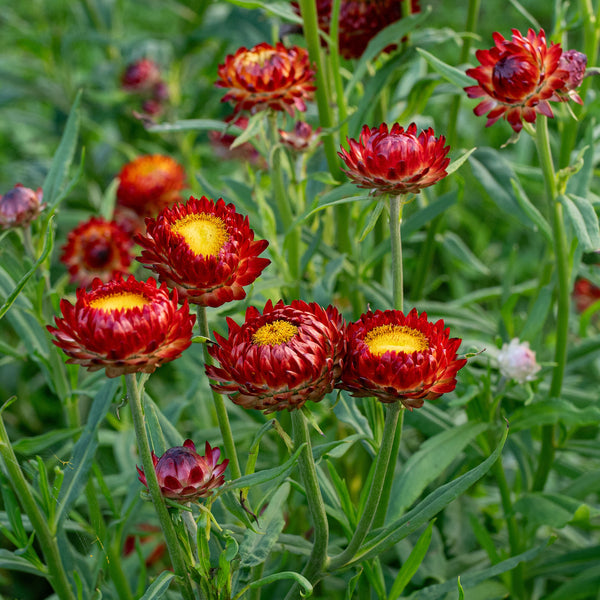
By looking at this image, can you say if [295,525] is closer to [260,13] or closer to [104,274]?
[104,274]

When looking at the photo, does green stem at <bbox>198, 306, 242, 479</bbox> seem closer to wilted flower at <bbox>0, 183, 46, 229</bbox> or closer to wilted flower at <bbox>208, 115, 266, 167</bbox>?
wilted flower at <bbox>0, 183, 46, 229</bbox>

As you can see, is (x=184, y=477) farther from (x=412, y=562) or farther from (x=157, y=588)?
(x=412, y=562)

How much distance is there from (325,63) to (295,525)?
2.61 ft

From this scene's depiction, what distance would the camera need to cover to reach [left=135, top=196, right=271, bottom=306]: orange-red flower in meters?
0.76

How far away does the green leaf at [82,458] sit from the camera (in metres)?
1.00

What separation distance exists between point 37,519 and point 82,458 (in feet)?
0.32

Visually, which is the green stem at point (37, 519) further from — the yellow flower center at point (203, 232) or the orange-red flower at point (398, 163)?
the orange-red flower at point (398, 163)

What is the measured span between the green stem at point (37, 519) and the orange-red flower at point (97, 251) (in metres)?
0.68

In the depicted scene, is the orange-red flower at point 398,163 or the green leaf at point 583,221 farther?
the green leaf at point 583,221

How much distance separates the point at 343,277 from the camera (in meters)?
1.40

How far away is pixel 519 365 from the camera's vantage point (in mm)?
1130

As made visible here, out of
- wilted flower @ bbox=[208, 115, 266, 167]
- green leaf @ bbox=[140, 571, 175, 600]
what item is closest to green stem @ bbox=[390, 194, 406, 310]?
green leaf @ bbox=[140, 571, 175, 600]

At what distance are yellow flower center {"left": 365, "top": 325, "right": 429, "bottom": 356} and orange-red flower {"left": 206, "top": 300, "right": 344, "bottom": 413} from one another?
Result: 0.03m

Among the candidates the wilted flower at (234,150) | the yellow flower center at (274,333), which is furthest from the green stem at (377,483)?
the wilted flower at (234,150)
